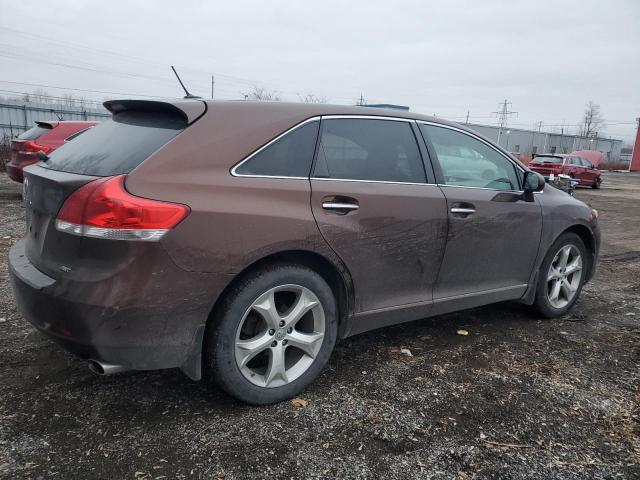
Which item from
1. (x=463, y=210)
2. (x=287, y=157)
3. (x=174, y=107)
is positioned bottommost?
(x=463, y=210)

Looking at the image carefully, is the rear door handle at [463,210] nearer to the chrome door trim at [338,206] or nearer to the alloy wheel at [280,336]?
the chrome door trim at [338,206]

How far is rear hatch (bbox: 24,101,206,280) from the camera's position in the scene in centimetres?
232

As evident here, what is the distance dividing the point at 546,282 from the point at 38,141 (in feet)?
27.5

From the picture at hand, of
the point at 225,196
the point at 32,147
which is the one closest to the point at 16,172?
the point at 32,147

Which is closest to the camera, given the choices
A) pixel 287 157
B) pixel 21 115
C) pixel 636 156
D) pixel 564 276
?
pixel 287 157

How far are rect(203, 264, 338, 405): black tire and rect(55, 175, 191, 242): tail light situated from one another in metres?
0.50

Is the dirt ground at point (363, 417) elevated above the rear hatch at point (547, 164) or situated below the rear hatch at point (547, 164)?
below

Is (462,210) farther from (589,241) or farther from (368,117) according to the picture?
(589,241)

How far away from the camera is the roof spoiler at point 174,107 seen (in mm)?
2678

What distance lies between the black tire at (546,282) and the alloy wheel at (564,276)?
0.09 feet

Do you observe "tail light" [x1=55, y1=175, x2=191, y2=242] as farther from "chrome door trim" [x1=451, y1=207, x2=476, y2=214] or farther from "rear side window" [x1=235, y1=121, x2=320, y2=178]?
"chrome door trim" [x1=451, y1=207, x2=476, y2=214]

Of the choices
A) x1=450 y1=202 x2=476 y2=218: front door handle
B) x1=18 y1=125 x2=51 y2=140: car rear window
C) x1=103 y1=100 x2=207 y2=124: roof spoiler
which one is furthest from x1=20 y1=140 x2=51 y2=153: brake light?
x1=450 y1=202 x2=476 y2=218: front door handle

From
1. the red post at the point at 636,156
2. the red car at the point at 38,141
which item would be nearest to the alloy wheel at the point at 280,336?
the red car at the point at 38,141

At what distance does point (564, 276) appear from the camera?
4.45 meters
